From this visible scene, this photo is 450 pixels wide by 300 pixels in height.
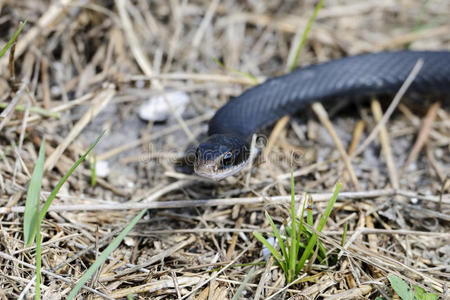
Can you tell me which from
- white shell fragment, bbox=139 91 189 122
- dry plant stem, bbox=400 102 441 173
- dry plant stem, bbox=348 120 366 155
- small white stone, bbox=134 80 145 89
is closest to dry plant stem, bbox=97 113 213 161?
white shell fragment, bbox=139 91 189 122

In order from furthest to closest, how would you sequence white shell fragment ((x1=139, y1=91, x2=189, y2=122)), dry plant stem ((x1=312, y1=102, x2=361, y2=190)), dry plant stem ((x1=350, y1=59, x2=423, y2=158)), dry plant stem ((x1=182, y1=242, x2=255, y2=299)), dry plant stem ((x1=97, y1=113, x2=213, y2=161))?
white shell fragment ((x1=139, y1=91, x2=189, y2=122)), dry plant stem ((x1=350, y1=59, x2=423, y2=158)), dry plant stem ((x1=97, y1=113, x2=213, y2=161)), dry plant stem ((x1=312, y1=102, x2=361, y2=190)), dry plant stem ((x1=182, y1=242, x2=255, y2=299))

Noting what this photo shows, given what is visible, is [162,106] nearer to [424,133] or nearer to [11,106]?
[11,106]

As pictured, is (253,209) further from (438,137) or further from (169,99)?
(438,137)

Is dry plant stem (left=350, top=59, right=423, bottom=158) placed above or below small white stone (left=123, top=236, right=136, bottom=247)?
above

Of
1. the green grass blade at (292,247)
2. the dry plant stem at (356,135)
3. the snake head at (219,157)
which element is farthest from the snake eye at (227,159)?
the dry plant stem at (356,135)

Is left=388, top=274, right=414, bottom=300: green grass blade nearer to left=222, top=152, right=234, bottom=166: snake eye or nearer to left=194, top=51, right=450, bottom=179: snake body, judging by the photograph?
left=222, top=152, right=234, bottom=166: snake eye

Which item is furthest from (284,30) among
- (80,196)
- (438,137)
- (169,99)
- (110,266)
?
(110,266)

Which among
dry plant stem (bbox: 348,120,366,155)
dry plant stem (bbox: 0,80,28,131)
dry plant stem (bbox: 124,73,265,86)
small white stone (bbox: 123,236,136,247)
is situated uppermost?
dry plant stem (bbox: 0,80,28,131)

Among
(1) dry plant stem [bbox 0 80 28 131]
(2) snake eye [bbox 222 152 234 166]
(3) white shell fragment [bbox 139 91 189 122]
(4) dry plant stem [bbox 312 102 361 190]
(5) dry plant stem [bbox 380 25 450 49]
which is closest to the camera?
(2) snake eye [bbox 222 152 234 166]
